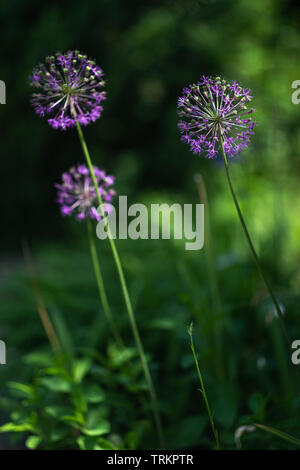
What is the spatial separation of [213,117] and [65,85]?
388 mm

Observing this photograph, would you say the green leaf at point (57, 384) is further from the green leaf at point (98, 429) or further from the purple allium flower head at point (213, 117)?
the purple allium flower head at point (213, 117)

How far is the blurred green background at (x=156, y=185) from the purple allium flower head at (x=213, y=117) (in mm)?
942

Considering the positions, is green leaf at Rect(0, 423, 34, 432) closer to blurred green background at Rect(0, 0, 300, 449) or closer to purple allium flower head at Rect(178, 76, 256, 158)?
blurred green background at Rect(0, 0, 300, 449)

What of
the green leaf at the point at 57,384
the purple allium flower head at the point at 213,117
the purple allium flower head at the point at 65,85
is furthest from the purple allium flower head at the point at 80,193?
the green leaf at the point at 57,384

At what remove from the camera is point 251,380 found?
73.0 inches

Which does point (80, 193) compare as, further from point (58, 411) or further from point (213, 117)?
point (58, 411)

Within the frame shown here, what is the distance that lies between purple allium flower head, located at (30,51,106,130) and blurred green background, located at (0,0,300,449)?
3.38 ft

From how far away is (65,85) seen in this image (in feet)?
3.39

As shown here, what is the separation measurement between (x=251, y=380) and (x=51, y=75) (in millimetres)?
1540

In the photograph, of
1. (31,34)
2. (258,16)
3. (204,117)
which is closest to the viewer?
(204,117)

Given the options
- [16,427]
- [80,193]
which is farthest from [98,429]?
[80,193]

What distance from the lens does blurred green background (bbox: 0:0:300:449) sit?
1889mm
